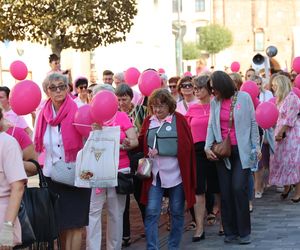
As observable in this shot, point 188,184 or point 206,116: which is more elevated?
point 206,116

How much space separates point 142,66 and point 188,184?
30.0 metres

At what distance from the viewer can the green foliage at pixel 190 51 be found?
73.2m

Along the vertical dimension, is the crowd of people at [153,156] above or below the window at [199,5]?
below

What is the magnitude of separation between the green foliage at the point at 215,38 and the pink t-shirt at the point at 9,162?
6986cm

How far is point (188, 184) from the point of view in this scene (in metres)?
7.73

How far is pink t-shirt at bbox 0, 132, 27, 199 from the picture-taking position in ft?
16.1

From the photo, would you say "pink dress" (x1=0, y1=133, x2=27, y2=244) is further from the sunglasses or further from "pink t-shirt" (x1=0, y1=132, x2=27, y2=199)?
the sunglasses

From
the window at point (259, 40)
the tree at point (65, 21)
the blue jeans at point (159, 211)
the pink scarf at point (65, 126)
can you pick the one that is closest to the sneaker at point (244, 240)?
the blue jeans at point (159, 211)

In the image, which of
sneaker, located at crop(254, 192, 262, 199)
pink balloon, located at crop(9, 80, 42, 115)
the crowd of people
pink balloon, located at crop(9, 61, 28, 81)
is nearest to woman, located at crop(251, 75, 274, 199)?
sneaker, located at crop(254, 192, 262, 199)

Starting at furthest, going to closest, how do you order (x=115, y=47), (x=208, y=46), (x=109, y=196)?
1. (x=208, y=46)
2. (x=115, y=47)
3. (x=109, y=196)

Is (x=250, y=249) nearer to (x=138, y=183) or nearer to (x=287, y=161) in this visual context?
Answer: (x=138, y=183)

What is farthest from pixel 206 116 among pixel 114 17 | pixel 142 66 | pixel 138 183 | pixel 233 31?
pixel 233 31

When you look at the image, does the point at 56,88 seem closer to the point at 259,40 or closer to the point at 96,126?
the point at 96,126

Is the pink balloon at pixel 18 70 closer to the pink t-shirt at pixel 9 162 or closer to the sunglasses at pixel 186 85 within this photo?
the sunglasses at pixel 186 85
